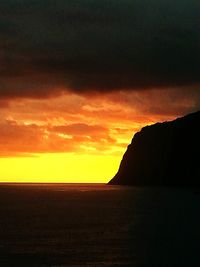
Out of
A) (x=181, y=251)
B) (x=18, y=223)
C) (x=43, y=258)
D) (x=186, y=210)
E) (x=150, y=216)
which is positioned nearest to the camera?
(x=43, y=258)

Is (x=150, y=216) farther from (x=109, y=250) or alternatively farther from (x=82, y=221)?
(x=109, y=250)

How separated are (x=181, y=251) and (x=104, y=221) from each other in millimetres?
48389

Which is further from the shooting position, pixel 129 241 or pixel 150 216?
pixel 150 216

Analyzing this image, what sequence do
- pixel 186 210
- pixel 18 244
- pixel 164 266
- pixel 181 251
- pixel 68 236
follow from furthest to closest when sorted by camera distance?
pixel 186 210 < pixel 68 236 < pixel 18 244 < pixel 181 251 < pixel 164 266

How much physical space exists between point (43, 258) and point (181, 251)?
1868cm

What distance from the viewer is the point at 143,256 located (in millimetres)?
83125

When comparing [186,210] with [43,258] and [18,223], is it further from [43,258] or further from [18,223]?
[43,258]

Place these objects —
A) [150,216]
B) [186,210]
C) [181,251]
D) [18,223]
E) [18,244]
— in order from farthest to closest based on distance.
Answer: [186,210] → [150,216] → [18,223] → [18,244] → [181,251]

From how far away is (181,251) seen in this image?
285 feet

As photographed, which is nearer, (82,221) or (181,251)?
(181,251)

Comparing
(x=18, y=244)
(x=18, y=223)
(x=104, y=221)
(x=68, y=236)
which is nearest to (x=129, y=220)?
(x=104, y=221)

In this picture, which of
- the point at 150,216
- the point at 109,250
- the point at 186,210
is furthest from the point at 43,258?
the point at 186,210

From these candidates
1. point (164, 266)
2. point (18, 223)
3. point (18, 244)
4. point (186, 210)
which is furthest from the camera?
point (186, 210)

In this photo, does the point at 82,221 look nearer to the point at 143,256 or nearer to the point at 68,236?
the point at 68,236
